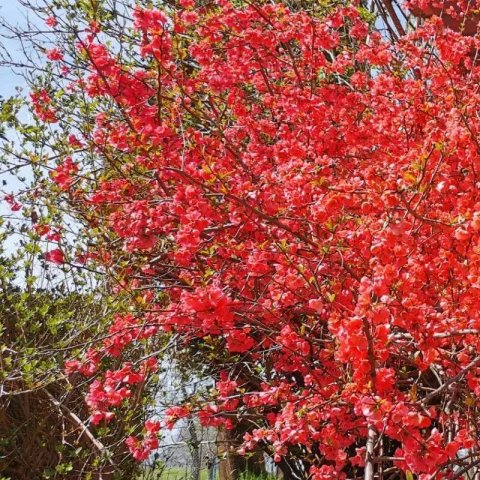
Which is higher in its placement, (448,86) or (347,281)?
(448,86)

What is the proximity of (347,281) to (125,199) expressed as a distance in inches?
83.6

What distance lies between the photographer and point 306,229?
5125 millimetres

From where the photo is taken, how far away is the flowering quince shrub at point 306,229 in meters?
3.79

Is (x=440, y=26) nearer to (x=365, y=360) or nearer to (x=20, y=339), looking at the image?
(x=365, y=360)

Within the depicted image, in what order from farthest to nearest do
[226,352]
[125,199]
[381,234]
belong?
[226,352], [125,199], [381,234]

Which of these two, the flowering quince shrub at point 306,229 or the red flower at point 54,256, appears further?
the red flower at point 54,256

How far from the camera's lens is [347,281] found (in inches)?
188

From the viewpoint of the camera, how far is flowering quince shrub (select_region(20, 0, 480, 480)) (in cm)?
379

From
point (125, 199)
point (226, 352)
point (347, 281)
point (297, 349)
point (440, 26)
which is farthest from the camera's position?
point (226, 352)

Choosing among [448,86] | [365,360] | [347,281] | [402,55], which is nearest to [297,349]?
[347,281]

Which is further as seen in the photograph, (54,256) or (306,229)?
(54,256)

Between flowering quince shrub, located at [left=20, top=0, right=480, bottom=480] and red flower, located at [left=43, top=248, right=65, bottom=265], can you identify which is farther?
red flower, located at [left=43, top=248, right=65, bottom=265]

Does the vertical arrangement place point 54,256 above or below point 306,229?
above

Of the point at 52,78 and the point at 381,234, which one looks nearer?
the point at 381,234
